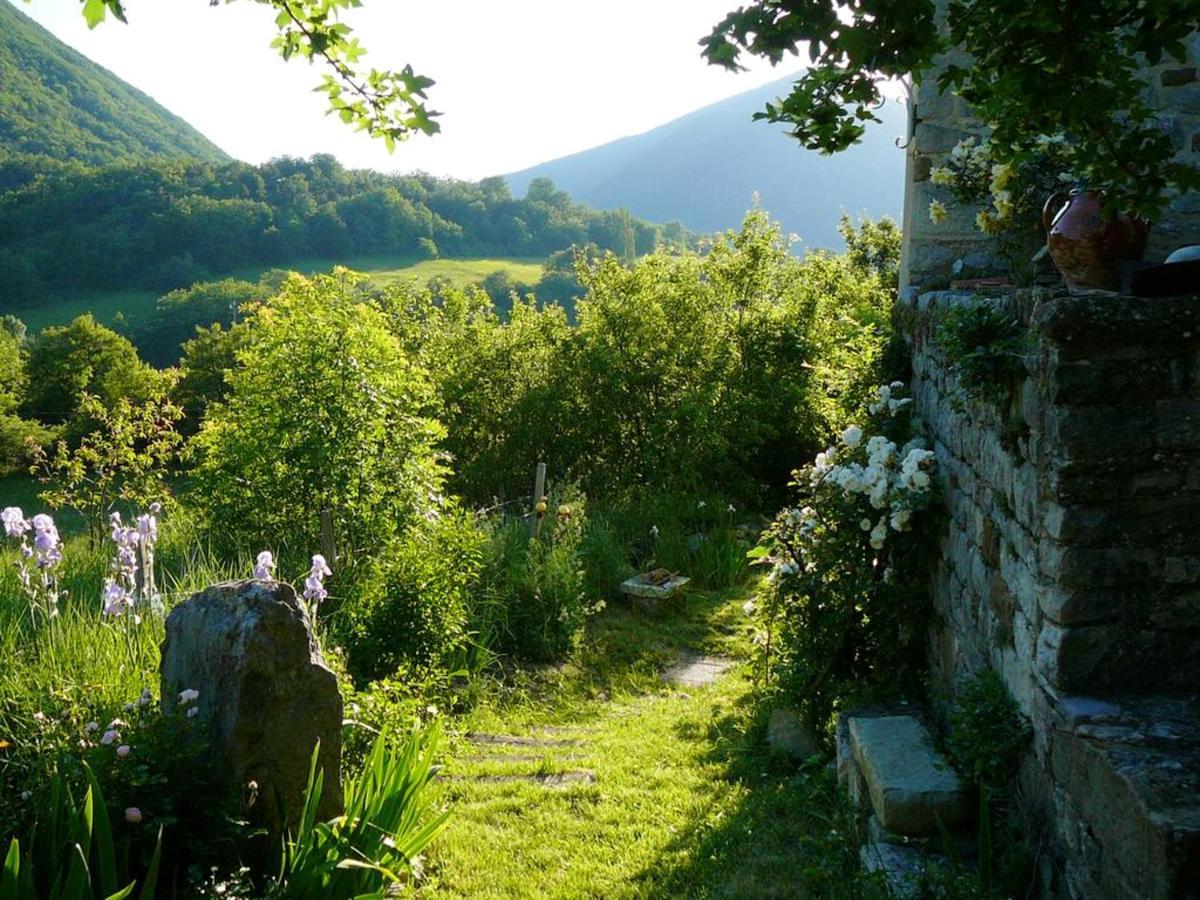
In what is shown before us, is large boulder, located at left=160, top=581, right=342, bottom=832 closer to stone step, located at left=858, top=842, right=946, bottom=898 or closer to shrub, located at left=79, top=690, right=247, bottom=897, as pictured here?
shrub, located at left=79, top=690, right=247, bottom=897

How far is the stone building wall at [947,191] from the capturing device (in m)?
4.64

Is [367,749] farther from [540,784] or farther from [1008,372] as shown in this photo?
[1008,372]

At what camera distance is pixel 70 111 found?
7156 centimetres

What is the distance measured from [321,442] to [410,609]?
4.29 ft

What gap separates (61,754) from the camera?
9.30 feet

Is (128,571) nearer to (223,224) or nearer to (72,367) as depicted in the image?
(72,367)

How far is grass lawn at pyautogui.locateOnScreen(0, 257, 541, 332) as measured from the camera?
4175 centimetres

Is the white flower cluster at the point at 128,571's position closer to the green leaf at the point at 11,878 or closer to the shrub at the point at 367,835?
the shrub at the point at 367,835

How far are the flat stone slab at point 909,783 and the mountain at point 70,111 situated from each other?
67.9m

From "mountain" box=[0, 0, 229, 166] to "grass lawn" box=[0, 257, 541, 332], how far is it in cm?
1969

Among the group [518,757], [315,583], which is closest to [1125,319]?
[315,583]

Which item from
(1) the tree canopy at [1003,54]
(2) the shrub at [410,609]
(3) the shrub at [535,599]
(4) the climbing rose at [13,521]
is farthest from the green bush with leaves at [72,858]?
(3) the shrub at [535,599]

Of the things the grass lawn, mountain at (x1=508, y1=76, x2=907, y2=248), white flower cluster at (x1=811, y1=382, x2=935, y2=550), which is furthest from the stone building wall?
mountain at (x1=508, y1=76, x2=907, y2=248)

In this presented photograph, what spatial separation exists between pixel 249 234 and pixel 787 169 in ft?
410
